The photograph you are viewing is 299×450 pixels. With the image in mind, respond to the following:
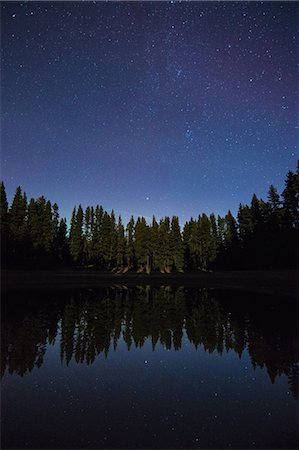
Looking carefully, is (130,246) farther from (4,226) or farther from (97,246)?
(4,226)

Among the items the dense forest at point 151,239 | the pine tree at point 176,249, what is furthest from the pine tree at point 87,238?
the pine tree at point 176,249

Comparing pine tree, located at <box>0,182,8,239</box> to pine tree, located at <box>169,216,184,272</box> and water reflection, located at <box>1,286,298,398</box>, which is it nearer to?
pine tree, located at <box>169,216,184,272</box>

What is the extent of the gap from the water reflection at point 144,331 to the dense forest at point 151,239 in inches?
1253

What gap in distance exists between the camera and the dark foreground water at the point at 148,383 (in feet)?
19.9

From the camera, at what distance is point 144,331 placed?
1483cm

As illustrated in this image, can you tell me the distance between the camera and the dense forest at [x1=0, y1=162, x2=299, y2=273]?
174ft

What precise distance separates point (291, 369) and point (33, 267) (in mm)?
51080

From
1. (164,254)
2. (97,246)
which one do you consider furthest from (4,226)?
(164,254)

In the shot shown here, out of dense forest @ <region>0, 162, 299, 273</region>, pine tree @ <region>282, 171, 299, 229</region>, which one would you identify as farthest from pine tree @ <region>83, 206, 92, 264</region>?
pine tree @ <region>282, 171, 299, 229</region>

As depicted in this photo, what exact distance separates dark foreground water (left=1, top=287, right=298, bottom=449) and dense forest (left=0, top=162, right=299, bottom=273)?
37.7m

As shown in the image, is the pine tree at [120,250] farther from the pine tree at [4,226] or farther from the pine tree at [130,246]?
the pine tree at [4,226]

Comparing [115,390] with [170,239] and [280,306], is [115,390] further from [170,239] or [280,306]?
[170,239]

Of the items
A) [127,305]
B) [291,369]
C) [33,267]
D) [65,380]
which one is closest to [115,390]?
[65,380]

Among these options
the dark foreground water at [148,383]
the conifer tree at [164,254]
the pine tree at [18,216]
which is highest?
the pine tree at [18,216]
